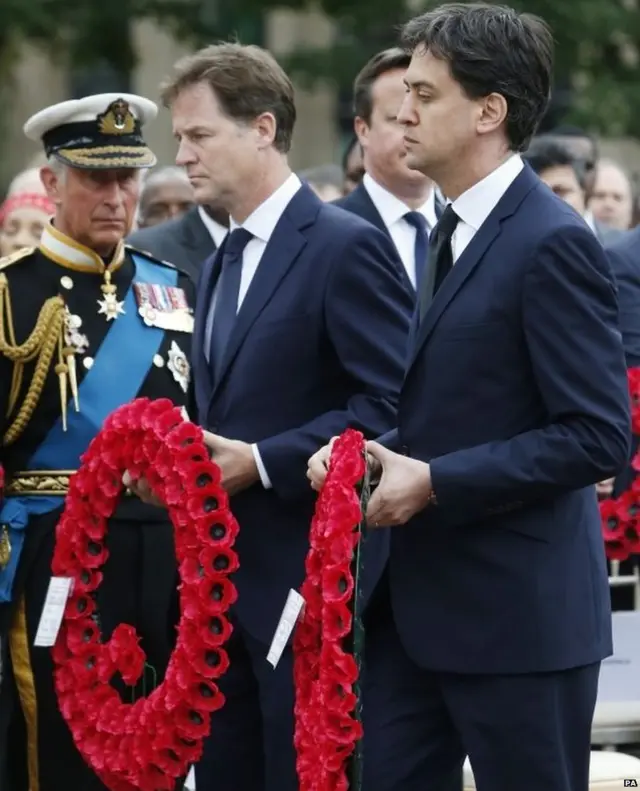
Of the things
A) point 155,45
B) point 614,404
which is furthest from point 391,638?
point 155,45

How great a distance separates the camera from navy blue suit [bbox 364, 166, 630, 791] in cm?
419

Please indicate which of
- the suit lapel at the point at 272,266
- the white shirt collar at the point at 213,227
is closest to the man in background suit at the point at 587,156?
the white shirt collar at the point at 213,227

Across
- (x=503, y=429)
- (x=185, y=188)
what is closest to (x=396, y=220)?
(x=503, y=429)

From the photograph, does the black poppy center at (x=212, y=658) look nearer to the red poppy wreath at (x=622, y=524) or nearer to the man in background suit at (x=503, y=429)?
the man in background suit at (x=503, y=429)

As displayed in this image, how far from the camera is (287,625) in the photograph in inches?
186

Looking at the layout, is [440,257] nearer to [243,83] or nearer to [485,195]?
[485,195]

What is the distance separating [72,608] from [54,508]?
1.67ft

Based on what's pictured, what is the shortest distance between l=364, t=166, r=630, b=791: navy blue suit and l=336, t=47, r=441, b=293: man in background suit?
2.15m

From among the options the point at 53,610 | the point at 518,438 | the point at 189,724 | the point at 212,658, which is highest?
the point at 518,438

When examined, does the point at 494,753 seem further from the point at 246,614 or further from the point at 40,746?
the point at 40,746

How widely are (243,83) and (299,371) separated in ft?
2.69

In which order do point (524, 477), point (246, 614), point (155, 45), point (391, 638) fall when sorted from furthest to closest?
point (155, 45)
point (246, 614)
point (391, 638)
point (524, 477)

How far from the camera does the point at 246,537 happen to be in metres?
5.25

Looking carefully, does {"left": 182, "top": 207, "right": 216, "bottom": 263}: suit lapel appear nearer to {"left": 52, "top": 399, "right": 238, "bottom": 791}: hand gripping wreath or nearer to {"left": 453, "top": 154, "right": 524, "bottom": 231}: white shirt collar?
{"left": 52, "top": 399, "right": 238, "bottom": 791}: hand gripping wreath
